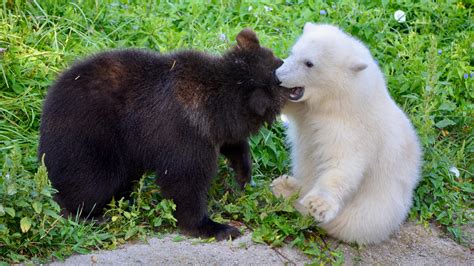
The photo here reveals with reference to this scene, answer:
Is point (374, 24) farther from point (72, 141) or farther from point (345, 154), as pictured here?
point (72, 141)

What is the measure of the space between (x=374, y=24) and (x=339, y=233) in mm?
2727

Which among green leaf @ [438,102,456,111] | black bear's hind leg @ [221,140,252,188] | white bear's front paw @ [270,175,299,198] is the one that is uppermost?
green leaf @ [438,102,456,111]

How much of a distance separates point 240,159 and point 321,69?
0.95 metres

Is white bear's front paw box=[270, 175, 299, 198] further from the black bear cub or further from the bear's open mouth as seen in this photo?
the bear's open mouth

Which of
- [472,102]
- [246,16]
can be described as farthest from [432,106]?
[246,16]

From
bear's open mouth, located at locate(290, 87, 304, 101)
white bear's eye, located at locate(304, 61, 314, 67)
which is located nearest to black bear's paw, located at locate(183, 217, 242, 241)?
bear's open mouth, located at locate(290, 87, 304, 101)

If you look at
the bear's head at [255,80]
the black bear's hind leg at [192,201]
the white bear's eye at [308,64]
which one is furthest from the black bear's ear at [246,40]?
the black bear's hind leg at [192,201]

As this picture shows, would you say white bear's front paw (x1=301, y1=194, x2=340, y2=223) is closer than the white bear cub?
Yes

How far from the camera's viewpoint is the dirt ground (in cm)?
497

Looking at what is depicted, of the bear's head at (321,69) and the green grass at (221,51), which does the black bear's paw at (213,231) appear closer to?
the green grass at (221,51)

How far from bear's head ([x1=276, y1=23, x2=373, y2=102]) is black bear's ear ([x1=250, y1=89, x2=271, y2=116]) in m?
0.16

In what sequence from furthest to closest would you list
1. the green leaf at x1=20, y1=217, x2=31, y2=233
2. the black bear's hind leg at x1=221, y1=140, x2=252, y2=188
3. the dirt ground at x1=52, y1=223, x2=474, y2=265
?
the black bear's hind leg at x1=221, y1=140, x2=252, y2=188 < the dirt ground at x1=52, y1=223, x2=474, y2=265 < the green leaf at x1=20, y1=217, x2=31, y2=233

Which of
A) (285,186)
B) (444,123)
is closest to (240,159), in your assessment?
(285,186)

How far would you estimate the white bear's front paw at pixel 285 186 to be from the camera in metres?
5.84
